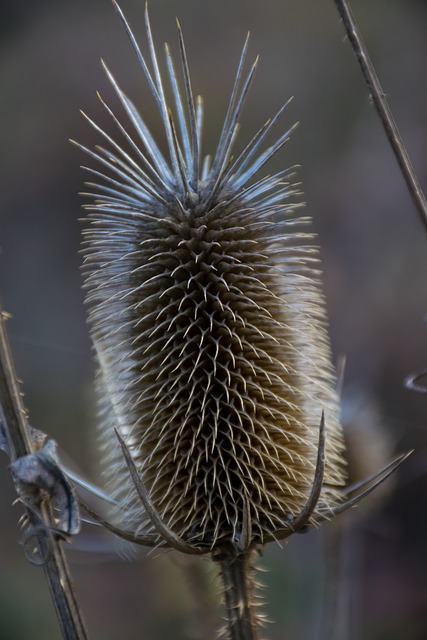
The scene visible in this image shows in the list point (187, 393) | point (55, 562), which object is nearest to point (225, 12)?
point (187, 393)

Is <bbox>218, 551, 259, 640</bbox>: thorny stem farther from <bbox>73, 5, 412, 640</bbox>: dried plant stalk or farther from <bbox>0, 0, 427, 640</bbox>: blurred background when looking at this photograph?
<bbox>0, 0, 427, 640</bbox>: blurred background

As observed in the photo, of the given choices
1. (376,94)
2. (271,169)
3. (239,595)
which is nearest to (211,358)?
(239,595)

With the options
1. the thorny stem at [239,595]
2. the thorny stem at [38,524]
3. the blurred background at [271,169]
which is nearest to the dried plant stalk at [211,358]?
the thorny stem at [239,595]

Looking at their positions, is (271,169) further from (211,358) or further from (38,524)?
(38,524)

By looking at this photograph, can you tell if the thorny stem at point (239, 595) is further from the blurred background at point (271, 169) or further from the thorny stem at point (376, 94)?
the blurred background at point (271, 169)

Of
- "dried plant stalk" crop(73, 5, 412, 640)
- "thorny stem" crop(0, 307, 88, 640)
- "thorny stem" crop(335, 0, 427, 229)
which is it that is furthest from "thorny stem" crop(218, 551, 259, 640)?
"thorny stem" crop(335, 0, 427, 229)

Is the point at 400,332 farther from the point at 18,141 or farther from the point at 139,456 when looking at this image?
the point at 139,456
